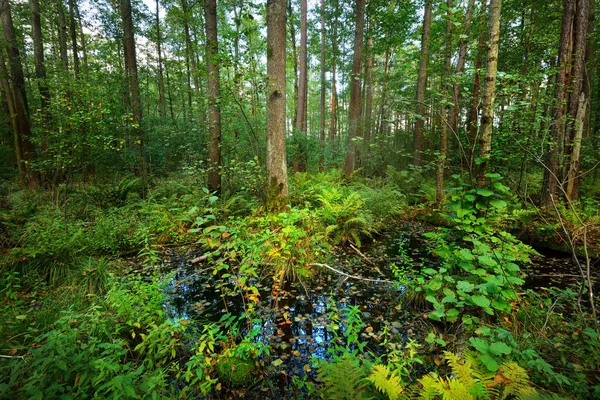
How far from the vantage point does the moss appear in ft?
8.07

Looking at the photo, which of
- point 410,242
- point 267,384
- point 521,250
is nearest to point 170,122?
point 410,242

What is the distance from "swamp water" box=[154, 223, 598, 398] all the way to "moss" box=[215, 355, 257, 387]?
0.10 meters

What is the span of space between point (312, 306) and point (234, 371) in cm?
160

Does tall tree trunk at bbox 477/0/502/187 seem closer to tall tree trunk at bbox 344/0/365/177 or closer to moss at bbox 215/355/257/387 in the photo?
moss at bbox 215/355/257/387

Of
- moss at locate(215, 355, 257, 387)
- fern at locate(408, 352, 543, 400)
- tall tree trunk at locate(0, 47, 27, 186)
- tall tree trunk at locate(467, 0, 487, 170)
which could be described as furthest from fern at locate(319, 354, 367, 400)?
tall tree trunk at locate(0, 47, 27, 186)

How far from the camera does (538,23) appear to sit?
853 centimetres

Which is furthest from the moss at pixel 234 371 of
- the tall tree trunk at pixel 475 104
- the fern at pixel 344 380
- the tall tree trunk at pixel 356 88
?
the tall tree trunk at pixel 356 88

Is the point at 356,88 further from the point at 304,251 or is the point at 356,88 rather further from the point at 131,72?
the point at 131,72

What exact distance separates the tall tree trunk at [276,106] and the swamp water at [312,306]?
77.4 inches

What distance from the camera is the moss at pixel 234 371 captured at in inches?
96.9

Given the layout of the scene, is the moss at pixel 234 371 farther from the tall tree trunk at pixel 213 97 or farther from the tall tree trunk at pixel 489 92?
the tall tree trunk at pixel 213 97

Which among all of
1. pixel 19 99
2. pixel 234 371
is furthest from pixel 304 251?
pixel 19 99

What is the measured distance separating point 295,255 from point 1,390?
3.59 meters

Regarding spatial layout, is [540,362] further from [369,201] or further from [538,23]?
[538,23]
